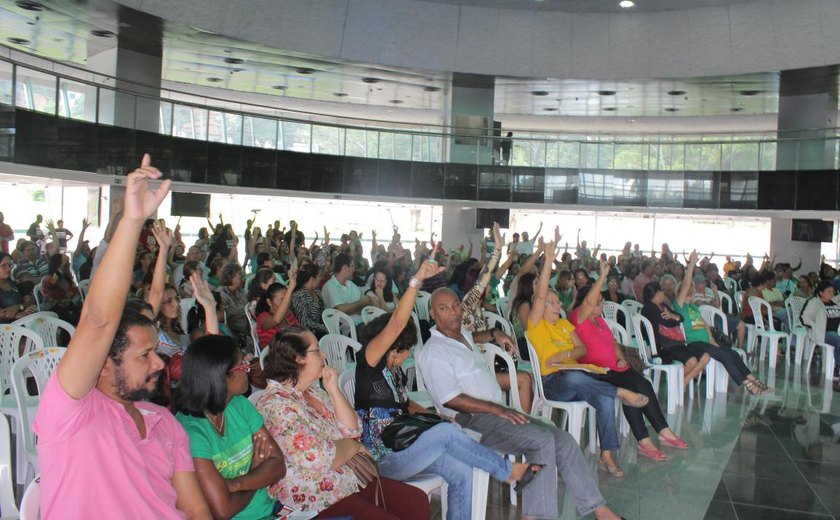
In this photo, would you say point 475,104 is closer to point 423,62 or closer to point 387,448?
point 423,62

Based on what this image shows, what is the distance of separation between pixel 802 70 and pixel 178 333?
1416 cm

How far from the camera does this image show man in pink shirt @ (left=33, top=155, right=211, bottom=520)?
195 cm

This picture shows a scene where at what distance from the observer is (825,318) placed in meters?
9.14

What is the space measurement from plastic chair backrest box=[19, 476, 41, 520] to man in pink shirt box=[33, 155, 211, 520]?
0.14 metres

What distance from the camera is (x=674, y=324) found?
7336 mm

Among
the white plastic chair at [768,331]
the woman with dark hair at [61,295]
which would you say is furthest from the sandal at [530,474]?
the white plastic chair at [768,331]

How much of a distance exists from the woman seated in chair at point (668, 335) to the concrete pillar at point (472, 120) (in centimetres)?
1071

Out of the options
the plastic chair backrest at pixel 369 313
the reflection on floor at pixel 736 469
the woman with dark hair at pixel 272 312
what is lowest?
the reflection on floor at pixel 736 469

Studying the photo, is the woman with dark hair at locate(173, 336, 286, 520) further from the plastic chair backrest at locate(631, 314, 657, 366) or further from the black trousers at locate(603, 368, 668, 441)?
the plastic chair backrest at locate(631, 314, 657, 366)

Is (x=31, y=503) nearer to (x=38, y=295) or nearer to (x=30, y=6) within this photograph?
(x=38, y=295)

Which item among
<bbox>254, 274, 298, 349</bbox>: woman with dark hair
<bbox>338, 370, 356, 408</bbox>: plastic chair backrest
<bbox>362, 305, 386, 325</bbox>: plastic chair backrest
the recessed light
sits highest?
the recessed light

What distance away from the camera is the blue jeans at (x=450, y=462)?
3650mm

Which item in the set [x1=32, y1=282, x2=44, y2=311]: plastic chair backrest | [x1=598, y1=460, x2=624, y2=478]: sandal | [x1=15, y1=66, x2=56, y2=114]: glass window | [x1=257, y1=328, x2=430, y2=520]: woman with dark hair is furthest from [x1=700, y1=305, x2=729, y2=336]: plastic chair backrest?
[x1=15, y1=66, x2=56, y2=114]: glass window

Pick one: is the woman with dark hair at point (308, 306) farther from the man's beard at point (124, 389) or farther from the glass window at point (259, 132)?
the glass window at point (259, 132)
